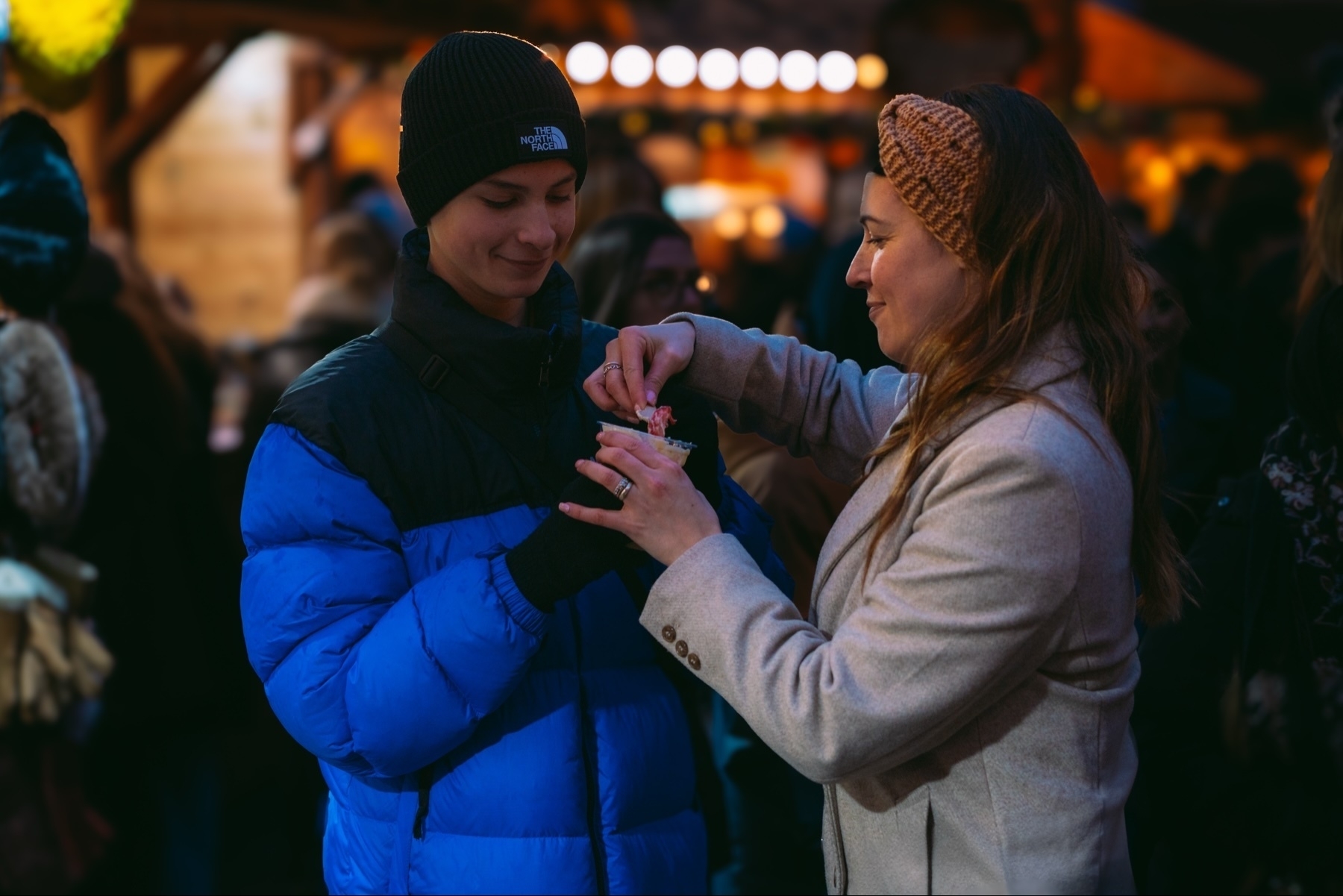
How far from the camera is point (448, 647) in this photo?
167 cm

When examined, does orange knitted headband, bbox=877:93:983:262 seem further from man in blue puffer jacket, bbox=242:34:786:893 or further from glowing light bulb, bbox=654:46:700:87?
glowing light bulb, bbox=654:46:700:87

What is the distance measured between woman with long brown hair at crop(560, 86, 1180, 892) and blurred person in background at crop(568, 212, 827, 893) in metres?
1.12

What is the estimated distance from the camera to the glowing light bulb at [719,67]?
1120 cm

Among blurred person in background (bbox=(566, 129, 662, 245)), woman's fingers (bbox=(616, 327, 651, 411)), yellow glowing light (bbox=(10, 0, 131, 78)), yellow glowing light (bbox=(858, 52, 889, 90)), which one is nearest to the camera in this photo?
woman's fingers (bbox=(616, 327, 651, 411))

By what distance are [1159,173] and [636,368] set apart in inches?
478

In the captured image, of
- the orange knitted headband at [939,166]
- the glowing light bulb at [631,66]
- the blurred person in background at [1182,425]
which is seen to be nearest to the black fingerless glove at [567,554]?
the orange knitted headband at [939,166]

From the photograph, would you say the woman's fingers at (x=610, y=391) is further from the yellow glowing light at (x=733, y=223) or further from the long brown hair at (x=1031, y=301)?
the yellow glowing light at (x=733, y=223)

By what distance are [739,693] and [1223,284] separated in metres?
4.82

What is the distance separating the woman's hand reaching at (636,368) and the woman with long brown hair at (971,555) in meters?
0.14

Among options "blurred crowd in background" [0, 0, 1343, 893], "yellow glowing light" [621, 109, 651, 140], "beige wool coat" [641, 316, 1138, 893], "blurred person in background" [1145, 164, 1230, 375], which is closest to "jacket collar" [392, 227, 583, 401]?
"beige wool coat" [641, 316, 1138, 893]

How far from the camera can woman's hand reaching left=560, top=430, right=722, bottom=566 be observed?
5.52 ft

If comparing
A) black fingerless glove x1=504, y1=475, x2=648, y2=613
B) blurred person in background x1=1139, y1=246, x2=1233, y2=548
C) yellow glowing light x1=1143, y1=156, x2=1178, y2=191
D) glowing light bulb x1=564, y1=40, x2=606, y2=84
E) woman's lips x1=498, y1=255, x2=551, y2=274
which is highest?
woman's lips x1=498, y1=255, x2=551, y2=274

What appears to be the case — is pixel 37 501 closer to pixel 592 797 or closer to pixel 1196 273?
pixel 592 797

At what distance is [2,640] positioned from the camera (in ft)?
10.1
